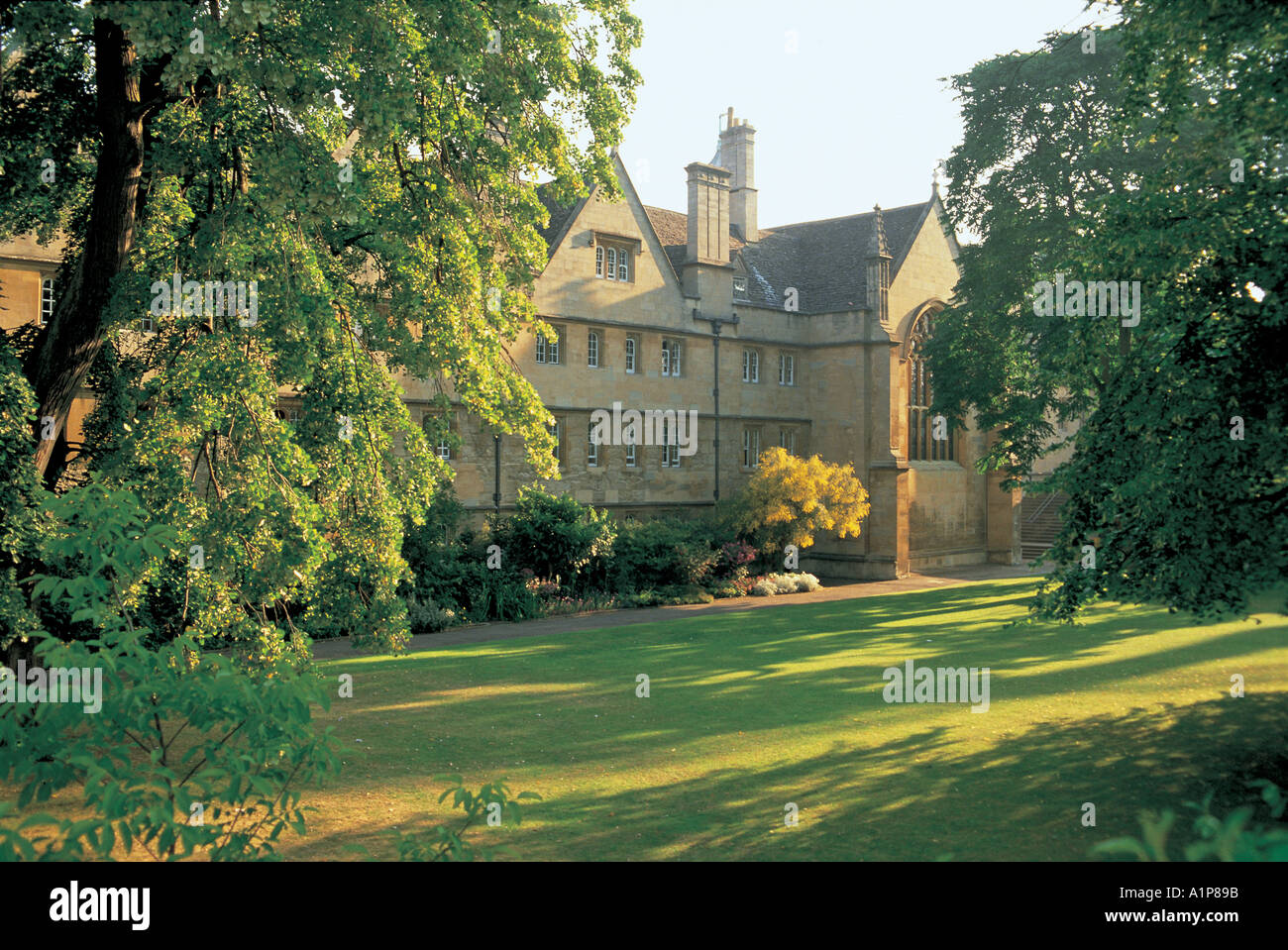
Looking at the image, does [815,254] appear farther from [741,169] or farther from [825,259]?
[741,169]

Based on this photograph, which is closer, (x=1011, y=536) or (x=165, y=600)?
(x=165, y=600)

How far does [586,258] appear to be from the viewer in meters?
28.0

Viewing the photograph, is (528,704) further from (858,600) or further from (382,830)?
(858,600)

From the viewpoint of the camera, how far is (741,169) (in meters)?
38.2

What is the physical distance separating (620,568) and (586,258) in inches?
361

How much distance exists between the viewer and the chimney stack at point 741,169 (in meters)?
37.6

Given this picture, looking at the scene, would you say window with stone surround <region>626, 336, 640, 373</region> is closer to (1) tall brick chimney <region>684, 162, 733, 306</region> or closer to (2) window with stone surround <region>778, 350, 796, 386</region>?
(1) tall brick chimney <region>684, 162, 733, 306</region>

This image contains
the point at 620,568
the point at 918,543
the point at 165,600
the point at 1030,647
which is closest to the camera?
the point at 165,600

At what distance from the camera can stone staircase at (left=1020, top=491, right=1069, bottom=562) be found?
39062 millimetres

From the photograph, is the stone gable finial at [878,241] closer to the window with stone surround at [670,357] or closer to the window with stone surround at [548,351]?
the window with stone surround at [670,357]

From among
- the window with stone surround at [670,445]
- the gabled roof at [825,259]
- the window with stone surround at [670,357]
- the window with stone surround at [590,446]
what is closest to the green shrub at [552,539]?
the window with stone surround at [590,446]

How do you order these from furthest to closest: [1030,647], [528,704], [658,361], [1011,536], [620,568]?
[1011,536]
[658,361]
[620,568]
[1030,647]
[528,704]

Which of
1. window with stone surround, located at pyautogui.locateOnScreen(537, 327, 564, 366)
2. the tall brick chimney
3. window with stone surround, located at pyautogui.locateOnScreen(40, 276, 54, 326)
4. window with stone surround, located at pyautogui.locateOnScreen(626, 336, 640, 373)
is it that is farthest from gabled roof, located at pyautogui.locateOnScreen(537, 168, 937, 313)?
window with stone surround, located at pyautogui.locateOnScreen(40, 276, 54, 326)
